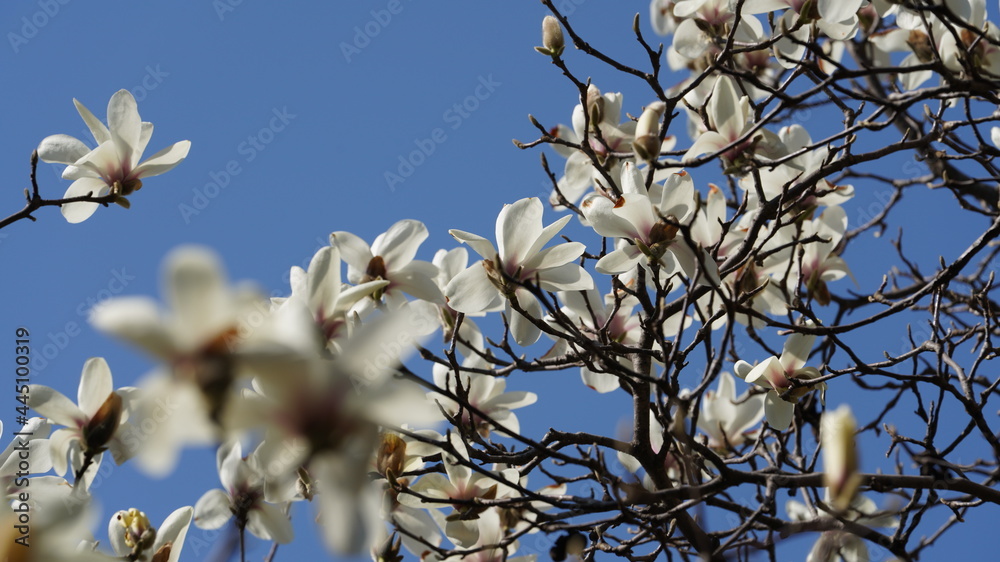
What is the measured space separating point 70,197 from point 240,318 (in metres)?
1.40

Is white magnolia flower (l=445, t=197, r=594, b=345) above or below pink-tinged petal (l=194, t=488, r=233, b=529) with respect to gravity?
above

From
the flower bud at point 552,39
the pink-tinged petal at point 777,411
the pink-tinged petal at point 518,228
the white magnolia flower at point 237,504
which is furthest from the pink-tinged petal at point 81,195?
the pink-tinged petal at point 777,411

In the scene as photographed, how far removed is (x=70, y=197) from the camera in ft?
5.55

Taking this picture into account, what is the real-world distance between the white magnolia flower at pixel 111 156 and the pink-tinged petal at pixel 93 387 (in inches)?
19.9

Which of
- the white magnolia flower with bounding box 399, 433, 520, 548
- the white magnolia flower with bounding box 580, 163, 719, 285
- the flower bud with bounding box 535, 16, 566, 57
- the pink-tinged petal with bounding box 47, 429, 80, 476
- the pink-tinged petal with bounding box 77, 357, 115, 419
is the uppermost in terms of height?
the flower bud with bounding box 535, 16, 566, 57

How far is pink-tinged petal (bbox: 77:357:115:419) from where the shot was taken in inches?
51.9

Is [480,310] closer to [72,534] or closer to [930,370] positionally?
[72,534]

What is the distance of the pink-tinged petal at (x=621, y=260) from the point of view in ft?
4.94

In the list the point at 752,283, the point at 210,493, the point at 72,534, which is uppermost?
the point at 752,283

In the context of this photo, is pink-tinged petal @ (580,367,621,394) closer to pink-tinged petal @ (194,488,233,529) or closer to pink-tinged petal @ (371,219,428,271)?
pink-tinged petal @ (371,219,428,271)

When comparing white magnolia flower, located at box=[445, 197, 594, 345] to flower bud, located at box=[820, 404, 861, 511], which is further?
white magnolia flower, located at box=[445, 197, 594, 345]

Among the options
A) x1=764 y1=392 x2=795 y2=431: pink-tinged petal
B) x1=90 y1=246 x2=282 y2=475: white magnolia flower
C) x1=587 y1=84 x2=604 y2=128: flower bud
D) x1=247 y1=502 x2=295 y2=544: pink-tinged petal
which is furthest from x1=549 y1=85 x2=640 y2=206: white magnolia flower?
x1=90 y1=246 x2=282 y2=475: white magnolia flower

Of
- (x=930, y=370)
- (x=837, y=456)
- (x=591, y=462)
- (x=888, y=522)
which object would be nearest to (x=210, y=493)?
(x=591, y=462)

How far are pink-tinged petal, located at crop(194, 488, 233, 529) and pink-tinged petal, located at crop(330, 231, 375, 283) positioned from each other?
1.68 ft
